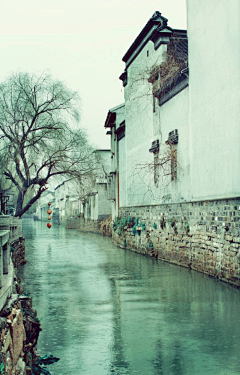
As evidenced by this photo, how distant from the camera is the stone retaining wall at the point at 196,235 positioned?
11555mm

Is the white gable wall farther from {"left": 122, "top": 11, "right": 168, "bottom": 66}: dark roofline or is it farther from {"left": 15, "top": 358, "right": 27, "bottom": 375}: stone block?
{"left": 15, "top": 358, "right": 27, "bottom": 375}: stone block

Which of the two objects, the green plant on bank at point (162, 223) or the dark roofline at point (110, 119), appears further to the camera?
the dark roofline at point (110, 119)

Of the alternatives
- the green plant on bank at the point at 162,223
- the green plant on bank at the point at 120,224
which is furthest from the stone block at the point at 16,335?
the green plant on bank at the point at 120,224

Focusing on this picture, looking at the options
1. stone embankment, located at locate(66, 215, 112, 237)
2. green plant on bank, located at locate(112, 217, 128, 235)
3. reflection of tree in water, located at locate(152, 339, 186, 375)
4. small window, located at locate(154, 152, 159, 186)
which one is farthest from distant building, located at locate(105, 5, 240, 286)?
stone embankment, located at locate(66, 215, 112, 237)

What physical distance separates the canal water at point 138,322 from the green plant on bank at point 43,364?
0.11 metres

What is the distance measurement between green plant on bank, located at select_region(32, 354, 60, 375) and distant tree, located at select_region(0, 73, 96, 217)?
68.8ft

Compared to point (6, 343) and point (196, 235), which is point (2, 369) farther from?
point (196, 235)

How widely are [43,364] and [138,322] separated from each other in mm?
2444

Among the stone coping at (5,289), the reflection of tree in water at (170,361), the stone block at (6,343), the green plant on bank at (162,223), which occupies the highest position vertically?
the green plant on bank at (162,223)

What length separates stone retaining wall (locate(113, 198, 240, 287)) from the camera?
37.9 feet

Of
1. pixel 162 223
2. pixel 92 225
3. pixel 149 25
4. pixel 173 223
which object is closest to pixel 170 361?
pixel 173 223

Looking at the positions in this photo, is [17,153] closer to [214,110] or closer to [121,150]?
[121,150]

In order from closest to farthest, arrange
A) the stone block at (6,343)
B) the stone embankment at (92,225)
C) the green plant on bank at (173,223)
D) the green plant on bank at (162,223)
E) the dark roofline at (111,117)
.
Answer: the stone block at (6,343)
the green plant on bank at (173,223)
the green plant on bank at (162,223)
the dark roofline at (111,117)
the stone embankment at (92,225)

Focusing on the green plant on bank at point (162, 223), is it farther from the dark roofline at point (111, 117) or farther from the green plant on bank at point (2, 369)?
the dark roofline at point (111, 117)
